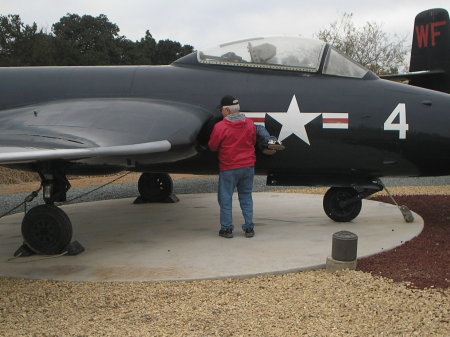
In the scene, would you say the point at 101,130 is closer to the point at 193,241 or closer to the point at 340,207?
the point at 193,241

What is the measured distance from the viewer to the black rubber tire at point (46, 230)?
5.08 meters

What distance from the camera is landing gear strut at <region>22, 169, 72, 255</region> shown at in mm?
5086

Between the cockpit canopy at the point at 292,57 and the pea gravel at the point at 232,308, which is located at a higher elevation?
the cockpit canopy at the point at 292,57

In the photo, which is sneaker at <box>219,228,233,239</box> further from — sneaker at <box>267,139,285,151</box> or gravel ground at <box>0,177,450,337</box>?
gravel ground at <box>0,177,450,337</box>

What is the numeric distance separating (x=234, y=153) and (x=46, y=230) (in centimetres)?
227

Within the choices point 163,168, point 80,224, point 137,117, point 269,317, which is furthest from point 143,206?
point 269,317

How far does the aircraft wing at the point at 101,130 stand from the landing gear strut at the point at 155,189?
2.79 metres

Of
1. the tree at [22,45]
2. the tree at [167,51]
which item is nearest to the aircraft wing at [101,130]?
the tree at [22,45]

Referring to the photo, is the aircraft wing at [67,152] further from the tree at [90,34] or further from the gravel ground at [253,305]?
the tree at [90,34]

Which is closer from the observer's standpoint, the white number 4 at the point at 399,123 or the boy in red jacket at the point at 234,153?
the boy in red jacket at the point at 234,153

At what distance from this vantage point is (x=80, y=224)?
6988 millimetres

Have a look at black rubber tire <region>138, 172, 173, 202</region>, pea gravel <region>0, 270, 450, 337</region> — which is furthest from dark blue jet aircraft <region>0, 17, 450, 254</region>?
black rubber tire <region>138, 172, 173, 202</region>

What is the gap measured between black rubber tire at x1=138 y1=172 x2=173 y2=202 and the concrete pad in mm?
316

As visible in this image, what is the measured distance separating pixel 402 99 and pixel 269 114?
1.63m
